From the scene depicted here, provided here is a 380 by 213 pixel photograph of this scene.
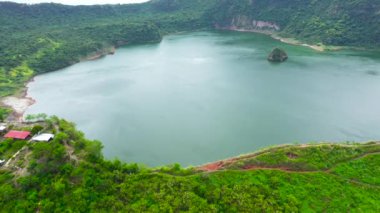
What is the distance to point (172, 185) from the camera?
24.2 m

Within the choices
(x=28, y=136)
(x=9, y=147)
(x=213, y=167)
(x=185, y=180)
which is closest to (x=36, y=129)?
(x=28, y=136)

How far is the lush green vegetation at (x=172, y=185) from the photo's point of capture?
74.3ft

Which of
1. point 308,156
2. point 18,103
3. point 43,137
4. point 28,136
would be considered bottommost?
point 18,103

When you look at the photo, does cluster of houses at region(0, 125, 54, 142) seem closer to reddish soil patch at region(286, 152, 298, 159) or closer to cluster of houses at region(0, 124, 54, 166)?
cluster of houses at region(0, 124, 54, 166)

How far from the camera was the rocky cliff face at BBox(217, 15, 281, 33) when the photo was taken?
108537 millimetres

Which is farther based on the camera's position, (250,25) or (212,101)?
(250,25)

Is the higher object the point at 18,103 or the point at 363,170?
the point at 363,170

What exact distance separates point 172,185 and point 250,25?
102 m

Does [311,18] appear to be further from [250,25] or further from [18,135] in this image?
[18,135]

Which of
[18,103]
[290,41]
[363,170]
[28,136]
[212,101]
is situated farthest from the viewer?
[290,41]

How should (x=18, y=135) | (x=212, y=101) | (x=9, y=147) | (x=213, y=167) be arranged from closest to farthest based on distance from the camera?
1. (x=9, y=147)
2. (x=213, y=167)
3. (x=18, y=135)
4. (x=212, y=101)

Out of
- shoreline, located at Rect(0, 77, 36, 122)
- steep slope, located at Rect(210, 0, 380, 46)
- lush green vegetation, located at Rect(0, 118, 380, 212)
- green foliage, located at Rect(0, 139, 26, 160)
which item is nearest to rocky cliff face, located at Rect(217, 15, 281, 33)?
steep slope, located at Rect(210, 0, 380, 46)

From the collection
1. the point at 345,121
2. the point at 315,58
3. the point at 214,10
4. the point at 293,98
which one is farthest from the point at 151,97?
the point at 214,10

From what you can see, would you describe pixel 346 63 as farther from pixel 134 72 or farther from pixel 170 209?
pixel 170 209
